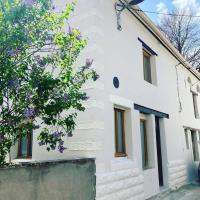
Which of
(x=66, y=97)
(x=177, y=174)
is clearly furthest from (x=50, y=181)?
(x=177, y=174)

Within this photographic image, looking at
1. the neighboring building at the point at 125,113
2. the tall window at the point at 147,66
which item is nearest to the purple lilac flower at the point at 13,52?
the neighboring building at the point at 125,113

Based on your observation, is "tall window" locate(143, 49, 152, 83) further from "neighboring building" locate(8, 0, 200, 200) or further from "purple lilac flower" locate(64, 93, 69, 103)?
"purple lilac flower" locate(64, 93, 69, 103)

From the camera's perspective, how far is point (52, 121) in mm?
4355

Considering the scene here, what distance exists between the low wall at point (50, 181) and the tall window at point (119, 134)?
1.45 m

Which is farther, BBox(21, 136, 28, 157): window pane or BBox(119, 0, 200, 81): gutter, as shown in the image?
BBox(119, 0, 200, 81): gutter

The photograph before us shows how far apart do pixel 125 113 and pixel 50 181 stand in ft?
11.5

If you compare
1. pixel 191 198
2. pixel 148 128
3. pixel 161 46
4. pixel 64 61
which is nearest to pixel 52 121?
pixel 64 61

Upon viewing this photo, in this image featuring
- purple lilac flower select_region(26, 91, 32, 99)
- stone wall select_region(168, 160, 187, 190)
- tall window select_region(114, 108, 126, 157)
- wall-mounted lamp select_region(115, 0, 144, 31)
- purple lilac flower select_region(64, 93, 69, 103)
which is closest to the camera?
purple lilac flower select_region(26, 91, 32, 99)

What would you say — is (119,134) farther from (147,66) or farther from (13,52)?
(13,52)

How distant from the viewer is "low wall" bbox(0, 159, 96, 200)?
12.4ft

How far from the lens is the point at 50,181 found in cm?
445

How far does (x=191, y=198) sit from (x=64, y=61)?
646 centimetres

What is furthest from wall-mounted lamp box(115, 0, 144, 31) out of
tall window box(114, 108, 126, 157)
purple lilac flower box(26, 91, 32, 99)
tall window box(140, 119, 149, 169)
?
purple lilac flower box(26, 91, 32, 99)

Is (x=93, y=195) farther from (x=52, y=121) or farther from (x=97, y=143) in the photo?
(x=52, y=121)
